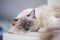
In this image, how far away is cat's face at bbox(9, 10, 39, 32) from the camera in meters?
1.69

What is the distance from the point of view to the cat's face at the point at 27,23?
66.7 inches

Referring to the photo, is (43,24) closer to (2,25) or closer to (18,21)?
(18,21)

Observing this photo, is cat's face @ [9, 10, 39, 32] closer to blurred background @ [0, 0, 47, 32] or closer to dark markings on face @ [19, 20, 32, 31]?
dark markings on face @ [19, 20, 32, 31]

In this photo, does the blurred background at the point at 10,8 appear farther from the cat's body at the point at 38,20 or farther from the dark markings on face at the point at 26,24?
the dark markings on face at the point at 26,24

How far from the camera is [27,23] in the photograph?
173cm

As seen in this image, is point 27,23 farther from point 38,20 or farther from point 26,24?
point 38,20

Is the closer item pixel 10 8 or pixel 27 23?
pixel 27 23

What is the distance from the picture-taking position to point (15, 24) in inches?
69.0

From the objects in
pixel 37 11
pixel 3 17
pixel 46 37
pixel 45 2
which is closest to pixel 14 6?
pixel 3 17

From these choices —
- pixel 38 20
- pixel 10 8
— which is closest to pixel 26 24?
pixel 38 20

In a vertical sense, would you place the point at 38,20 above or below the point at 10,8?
below

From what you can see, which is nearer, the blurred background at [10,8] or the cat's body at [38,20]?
the cat's body at [38,20]

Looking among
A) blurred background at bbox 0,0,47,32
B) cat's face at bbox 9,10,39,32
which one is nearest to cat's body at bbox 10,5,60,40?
cat's face at bbox 9,10,39,32

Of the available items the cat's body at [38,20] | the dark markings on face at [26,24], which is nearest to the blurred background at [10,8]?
the cat's body at [38,20]
